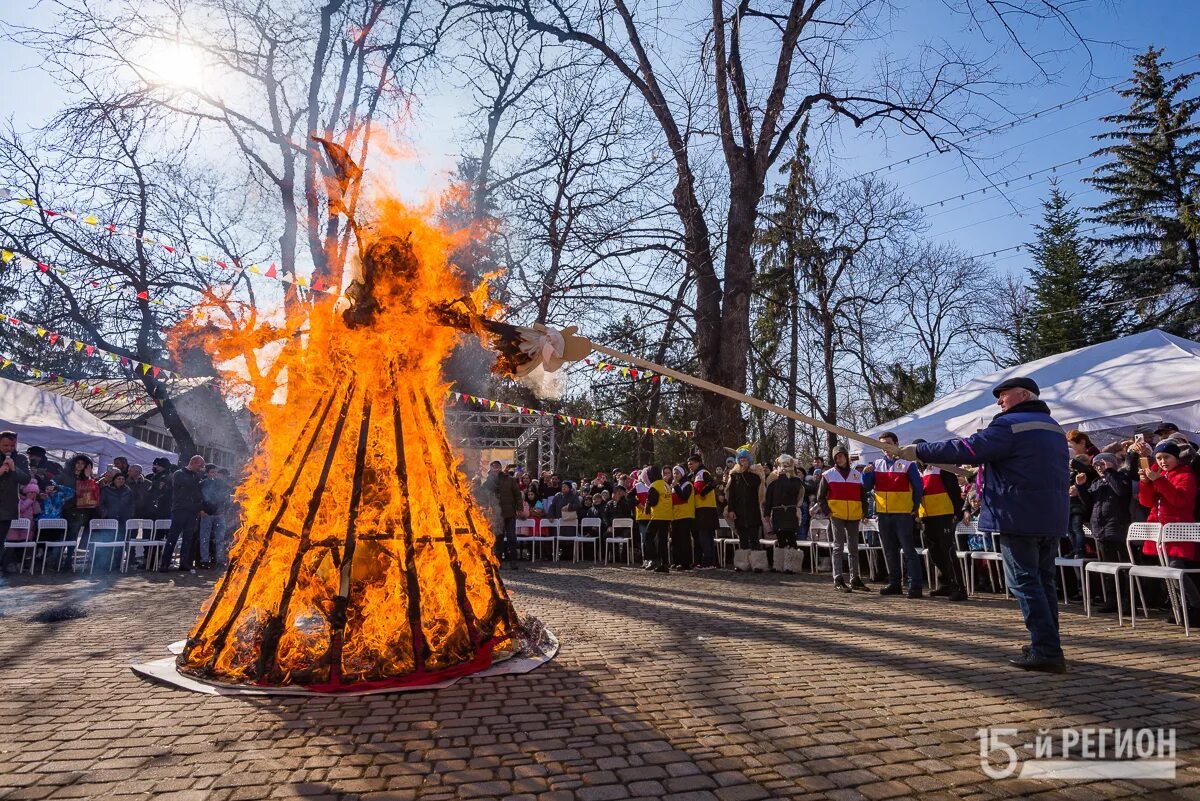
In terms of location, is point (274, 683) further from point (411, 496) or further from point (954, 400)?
point (954, 400)

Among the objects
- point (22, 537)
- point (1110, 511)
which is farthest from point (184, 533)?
point (1110, 511)

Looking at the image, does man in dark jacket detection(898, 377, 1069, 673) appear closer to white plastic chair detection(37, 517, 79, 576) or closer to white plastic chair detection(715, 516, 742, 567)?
white plastic chair detection(715, 516, 742, 567)

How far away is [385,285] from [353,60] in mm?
14667

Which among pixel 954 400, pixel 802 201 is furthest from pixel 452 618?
pixel 802 201

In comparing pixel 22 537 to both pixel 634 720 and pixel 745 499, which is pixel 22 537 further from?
pixel 634 720

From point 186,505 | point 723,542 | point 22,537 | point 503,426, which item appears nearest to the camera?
point 22,537

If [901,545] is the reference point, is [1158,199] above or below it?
above

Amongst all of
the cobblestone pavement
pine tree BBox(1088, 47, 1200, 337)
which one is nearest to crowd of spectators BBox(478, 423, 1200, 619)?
the cobblestone pavement

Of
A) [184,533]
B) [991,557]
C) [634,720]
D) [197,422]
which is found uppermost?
[197,422]

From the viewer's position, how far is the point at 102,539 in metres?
13.5

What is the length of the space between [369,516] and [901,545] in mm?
7446

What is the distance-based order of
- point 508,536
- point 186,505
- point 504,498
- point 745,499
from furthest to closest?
1. point 508,536
2. point 504,498
3. point 745,499
4. point 186,505

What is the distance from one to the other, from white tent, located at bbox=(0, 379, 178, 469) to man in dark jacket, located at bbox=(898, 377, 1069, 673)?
18.8 meters

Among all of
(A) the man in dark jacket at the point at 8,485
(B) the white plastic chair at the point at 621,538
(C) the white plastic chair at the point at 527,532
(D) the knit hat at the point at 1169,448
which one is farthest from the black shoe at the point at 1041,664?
(C) the white plastic chair at the point at 527,532
